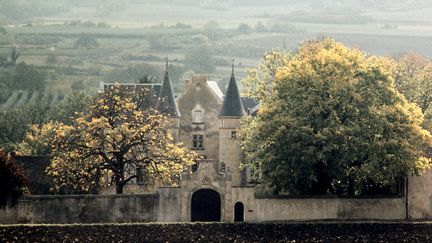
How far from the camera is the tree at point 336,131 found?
296 feet

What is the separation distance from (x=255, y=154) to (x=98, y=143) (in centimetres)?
1042

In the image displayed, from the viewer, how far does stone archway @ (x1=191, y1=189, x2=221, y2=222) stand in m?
93.2

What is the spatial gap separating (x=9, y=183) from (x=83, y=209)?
4918 millimetres

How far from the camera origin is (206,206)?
9344cm

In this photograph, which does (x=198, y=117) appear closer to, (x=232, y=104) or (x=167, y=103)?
(x=167, y=103)

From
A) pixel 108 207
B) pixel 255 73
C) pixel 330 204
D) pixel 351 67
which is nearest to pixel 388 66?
pixel 255 73

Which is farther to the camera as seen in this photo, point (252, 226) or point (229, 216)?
point (229, 216)

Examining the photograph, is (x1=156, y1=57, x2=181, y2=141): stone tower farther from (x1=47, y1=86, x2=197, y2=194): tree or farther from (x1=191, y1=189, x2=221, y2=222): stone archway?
(x1=191, y1=189, x2=221, y2=222): stone archway

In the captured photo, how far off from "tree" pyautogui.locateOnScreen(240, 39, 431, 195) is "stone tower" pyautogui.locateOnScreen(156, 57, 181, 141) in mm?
18210

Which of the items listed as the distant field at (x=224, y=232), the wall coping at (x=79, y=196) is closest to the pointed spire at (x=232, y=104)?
the wall coping at (x=79, y=196)

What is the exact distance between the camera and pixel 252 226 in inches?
3410

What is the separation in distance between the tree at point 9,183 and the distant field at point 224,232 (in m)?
5.04

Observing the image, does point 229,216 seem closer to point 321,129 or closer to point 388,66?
point 321,129

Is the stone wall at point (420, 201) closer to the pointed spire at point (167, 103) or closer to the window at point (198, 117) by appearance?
the pointed spire at point (167, 103)
